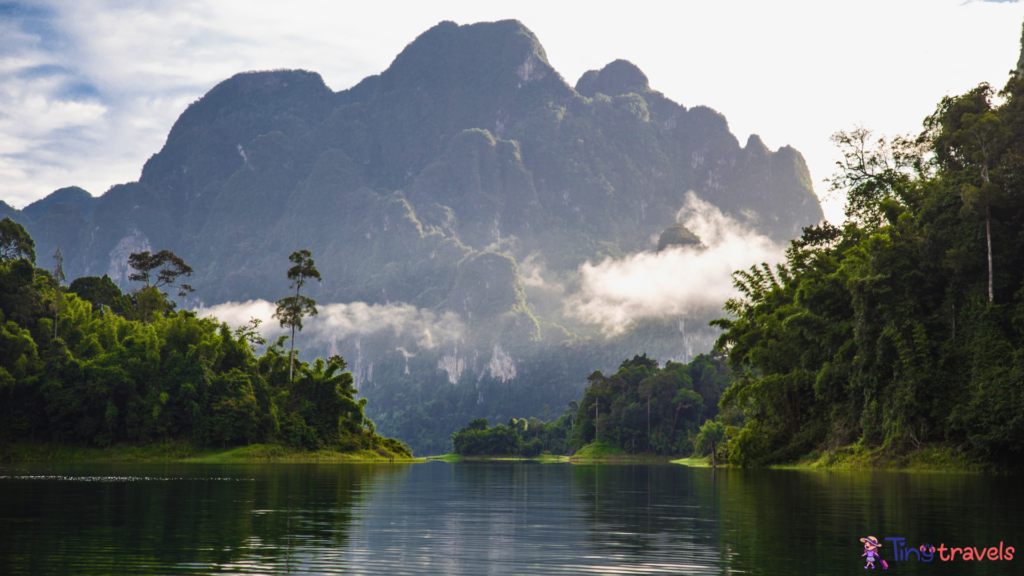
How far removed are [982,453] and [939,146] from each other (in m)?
16.9

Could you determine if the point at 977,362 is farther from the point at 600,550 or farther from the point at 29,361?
the point at 29,361

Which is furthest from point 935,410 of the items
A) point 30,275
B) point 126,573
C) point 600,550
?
point 30,275

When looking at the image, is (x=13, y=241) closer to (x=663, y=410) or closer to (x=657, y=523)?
(x=657, y=523)

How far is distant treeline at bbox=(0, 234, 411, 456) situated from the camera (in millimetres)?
62500

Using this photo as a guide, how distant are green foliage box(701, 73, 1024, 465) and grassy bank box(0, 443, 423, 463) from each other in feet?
141

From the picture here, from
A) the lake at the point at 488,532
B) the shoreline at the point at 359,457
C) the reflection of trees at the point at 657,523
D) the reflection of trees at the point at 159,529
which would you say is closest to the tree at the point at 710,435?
the shoreline at the point at 359,457

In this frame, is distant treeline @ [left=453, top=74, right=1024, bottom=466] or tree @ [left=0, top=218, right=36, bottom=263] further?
tree @ [left=0, top=218, right=36, bottom=263]

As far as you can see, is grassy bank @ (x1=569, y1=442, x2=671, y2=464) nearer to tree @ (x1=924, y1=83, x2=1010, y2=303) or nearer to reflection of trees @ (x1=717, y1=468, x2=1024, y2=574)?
tree @ (x1=924, y1=83, x2=1010, y2=303)

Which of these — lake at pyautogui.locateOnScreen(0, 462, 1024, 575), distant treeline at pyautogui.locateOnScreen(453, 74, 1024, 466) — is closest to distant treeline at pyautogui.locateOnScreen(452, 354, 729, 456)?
distant treeline at pyautogui.locateOnScreen(453, 74, 1024, 466)

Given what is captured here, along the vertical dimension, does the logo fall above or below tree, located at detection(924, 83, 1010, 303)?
below

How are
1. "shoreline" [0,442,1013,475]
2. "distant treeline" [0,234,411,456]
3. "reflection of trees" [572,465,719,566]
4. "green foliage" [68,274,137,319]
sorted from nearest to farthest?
"reflection of trees" [572,465,719,566]
"shoreline" [0,442,1013,475]
"distant treeline" [0,234,411,456]
"green foliage" [68,274,137,319]

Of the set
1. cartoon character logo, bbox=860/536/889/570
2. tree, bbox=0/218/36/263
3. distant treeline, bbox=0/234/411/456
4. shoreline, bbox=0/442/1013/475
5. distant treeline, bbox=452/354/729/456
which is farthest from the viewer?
distant treeline, bbox=452/354/729/456

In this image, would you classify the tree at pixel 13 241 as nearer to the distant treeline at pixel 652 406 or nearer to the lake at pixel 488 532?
the lake at pixel 488 532

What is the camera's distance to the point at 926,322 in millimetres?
36812
